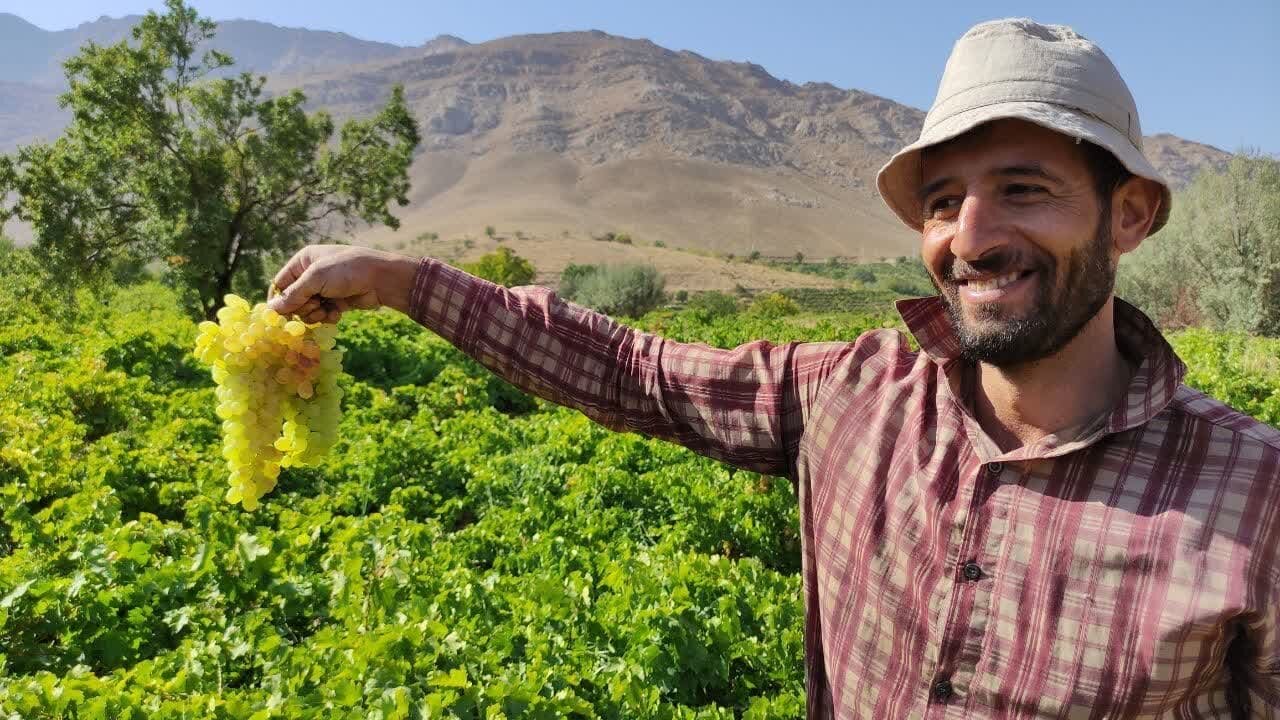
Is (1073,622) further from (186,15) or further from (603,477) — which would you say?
(186,15)

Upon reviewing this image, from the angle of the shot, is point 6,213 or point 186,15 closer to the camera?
point 6,213

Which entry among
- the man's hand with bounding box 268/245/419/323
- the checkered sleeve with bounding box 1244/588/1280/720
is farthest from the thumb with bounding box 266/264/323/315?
the checkered sleeve with bounding box 1244/588/1280/720

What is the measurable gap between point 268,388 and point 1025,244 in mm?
1572

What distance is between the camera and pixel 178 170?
19.1m

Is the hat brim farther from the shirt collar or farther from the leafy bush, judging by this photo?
the leafy bush

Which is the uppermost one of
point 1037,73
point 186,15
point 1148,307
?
point 186,15

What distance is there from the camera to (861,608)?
1654 mm

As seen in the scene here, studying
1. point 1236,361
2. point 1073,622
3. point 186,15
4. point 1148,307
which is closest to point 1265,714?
point 1073,622

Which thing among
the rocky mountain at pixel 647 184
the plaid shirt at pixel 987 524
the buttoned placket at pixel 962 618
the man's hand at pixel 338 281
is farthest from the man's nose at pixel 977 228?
the rocky mountain at pixel 647 184

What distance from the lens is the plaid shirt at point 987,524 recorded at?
1339mm

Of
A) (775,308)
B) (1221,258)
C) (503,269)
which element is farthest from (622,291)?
(1221,258)

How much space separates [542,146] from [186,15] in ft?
518

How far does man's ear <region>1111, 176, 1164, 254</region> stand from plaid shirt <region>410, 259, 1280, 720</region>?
0.15m

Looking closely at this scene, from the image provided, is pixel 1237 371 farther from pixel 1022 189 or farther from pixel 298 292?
pixel 298 292
